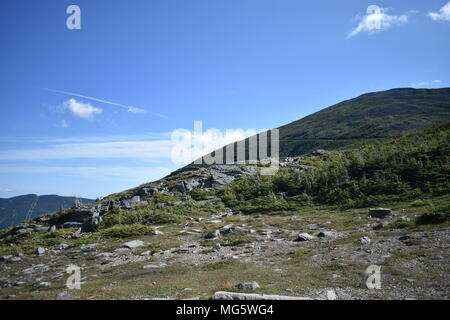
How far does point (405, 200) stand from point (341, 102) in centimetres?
16596

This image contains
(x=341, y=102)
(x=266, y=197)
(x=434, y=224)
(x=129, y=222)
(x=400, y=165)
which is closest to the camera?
(x=434, y=224)

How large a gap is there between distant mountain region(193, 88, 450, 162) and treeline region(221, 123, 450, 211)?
48416 millimetres

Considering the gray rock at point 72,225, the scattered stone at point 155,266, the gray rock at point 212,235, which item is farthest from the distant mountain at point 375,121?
the scattered stone at point 155,266

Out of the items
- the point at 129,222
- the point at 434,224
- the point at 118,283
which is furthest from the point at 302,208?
the point at 118,283

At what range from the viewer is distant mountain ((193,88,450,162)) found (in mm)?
85062

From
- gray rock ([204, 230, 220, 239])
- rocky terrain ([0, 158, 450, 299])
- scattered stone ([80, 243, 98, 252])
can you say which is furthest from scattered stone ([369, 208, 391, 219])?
scattered stone ([80, 243, 98, 252])

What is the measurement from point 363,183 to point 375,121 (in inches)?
3516

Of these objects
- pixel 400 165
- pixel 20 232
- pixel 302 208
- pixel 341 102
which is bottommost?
pixel 20 232

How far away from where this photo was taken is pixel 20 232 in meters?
26.6

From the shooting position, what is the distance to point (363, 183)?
2809 cm

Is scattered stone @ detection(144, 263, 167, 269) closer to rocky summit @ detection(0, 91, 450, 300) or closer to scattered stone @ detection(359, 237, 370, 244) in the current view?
rocky summit @ detection(0, 91, 450, 300)

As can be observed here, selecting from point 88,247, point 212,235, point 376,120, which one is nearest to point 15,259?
point 88,247

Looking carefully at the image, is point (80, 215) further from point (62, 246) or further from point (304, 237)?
point (304, 237)
